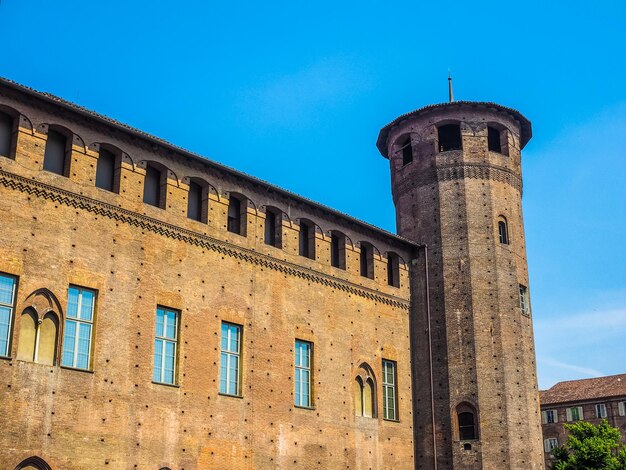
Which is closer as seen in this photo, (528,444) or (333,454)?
(333,454)

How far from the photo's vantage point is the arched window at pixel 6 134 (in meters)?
16.6

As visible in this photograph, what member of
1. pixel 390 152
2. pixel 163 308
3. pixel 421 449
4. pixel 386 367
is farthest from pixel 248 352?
pixel 390 152

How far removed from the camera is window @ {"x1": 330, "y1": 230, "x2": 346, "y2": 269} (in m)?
23.3

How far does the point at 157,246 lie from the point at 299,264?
4502mm

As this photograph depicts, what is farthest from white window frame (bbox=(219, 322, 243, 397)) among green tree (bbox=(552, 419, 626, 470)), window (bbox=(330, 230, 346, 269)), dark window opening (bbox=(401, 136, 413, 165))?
green tree (bbox=(552, 419, 626, 470))

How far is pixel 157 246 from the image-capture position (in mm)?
18625

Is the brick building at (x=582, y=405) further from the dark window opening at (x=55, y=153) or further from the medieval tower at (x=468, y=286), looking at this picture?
the dark window opening at (x=55, y=153)

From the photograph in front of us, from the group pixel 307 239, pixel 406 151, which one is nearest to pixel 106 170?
pixel 307 239

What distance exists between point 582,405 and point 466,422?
3239cm

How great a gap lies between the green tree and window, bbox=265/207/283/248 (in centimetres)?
1312

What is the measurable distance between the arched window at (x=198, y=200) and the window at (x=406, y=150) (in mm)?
9594

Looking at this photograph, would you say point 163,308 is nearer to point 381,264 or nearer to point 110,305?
point 110,305

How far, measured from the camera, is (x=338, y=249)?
23484 mm

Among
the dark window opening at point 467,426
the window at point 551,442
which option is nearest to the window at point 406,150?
the dark window opening at point 467,426
